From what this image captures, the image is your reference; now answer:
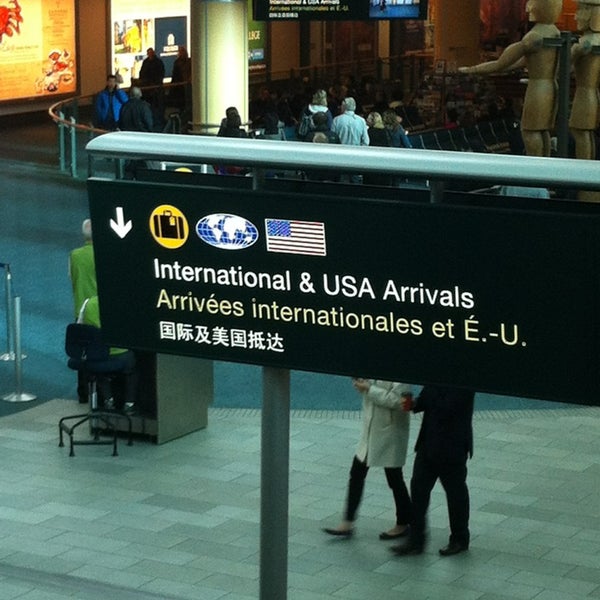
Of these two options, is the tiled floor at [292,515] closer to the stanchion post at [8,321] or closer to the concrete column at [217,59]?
the stanchion post at [8,321]

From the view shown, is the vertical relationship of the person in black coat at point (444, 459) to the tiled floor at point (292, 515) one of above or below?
above

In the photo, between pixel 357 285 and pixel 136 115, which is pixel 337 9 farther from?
pixel 357 285

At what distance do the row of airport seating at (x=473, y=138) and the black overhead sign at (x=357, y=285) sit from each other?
21166 mm

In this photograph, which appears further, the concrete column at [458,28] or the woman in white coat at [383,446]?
the concrete column at [458,28]

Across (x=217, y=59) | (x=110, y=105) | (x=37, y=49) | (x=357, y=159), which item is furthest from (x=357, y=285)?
(x=37, y=49)

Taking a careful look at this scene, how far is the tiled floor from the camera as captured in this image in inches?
344

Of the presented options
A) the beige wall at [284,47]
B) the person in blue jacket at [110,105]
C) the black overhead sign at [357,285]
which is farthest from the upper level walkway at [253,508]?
the beige wall at [284,47]

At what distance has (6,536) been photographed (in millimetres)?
9516

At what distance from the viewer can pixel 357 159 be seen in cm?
457

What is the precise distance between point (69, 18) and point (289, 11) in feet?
38.8

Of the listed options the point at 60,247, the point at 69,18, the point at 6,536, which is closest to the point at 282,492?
the point at 6,536

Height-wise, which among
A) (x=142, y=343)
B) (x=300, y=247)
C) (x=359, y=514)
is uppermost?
(x=300, y=247)

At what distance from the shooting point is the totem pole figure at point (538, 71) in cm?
1633

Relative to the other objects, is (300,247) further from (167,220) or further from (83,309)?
(83,309)
